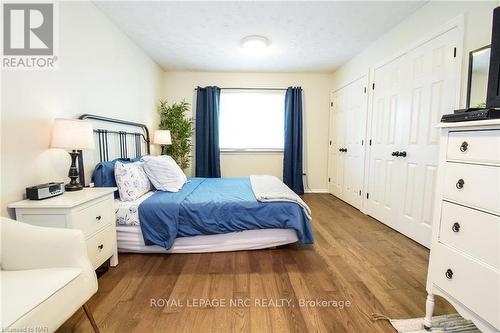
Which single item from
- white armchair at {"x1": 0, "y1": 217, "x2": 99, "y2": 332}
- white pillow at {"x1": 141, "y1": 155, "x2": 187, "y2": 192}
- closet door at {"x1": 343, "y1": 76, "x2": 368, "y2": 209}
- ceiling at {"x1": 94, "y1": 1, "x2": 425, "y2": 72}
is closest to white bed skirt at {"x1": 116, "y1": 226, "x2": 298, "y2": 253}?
white pillow at {"x1": 141, "y1": 155, "x2": 187, "y2": 192}

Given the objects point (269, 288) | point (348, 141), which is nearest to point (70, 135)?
point (269, 288)

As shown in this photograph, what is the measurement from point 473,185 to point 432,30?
203 centimetres

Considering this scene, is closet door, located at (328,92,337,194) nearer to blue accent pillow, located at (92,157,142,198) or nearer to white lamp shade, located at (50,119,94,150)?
blue accent pillow, located at (92,157,142,198)

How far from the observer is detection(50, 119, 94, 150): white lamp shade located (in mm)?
1644

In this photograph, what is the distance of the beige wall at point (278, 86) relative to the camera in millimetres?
4535

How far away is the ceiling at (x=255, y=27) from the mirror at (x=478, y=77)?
913mm

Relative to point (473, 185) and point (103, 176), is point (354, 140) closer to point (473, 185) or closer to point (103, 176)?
point (473, 185)

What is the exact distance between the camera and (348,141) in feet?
13.1

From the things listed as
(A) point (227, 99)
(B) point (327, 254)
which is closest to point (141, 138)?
(A) point (227, 99)

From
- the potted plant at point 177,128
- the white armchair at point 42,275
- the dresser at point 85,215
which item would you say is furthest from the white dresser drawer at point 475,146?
the potted plant at point 177,128

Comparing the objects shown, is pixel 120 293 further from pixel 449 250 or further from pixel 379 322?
pixel 449 250

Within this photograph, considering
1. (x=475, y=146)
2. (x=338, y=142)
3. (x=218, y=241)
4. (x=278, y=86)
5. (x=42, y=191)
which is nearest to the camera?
(x=475, y=146)

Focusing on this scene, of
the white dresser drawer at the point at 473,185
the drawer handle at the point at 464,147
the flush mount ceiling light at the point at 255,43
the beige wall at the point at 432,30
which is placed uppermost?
the flush mount ceiling light at the point at 255,43

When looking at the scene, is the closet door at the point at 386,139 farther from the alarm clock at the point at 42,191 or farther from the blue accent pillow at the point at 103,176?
the alarm clock at the point at 42,191
